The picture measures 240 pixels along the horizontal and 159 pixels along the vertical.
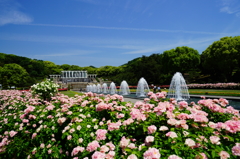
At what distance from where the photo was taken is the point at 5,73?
4597 centimetres

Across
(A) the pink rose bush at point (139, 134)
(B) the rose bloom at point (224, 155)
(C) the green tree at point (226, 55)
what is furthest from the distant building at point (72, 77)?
(B) the rose bloom at point (224, 155)

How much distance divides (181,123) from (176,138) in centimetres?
30

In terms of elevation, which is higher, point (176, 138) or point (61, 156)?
point (176, 138)

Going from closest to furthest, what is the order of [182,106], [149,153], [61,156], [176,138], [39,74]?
[149,153] < [176,138] < [61,156] < [182,106] < [39,74]

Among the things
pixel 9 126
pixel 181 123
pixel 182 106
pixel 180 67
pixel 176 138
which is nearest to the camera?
pixel 176 138

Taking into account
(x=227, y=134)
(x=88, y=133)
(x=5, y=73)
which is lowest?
(x=88, y=133)

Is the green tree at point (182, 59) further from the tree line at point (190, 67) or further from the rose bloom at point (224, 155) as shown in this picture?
the rose bloom at point (224, 155)

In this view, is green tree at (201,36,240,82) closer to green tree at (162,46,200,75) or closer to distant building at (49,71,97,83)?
green tree at (162,46,200,75)

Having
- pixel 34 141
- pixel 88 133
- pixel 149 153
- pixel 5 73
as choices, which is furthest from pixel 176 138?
pixel 5 73

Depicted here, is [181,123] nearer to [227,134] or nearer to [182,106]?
[227,134]

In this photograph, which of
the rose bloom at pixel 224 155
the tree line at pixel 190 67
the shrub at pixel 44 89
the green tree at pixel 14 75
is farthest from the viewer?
the green tree at pixel 14 75

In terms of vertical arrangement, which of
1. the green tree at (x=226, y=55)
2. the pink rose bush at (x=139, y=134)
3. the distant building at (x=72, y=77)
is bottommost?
the pink rose bush at (x=139, y=134)

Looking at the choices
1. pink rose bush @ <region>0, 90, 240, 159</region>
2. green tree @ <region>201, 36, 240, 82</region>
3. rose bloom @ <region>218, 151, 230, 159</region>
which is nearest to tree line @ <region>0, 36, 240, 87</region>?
green tree @ <region>201, 36, 240, 82</region>

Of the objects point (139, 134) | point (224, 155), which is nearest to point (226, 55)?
point (139, 134)
